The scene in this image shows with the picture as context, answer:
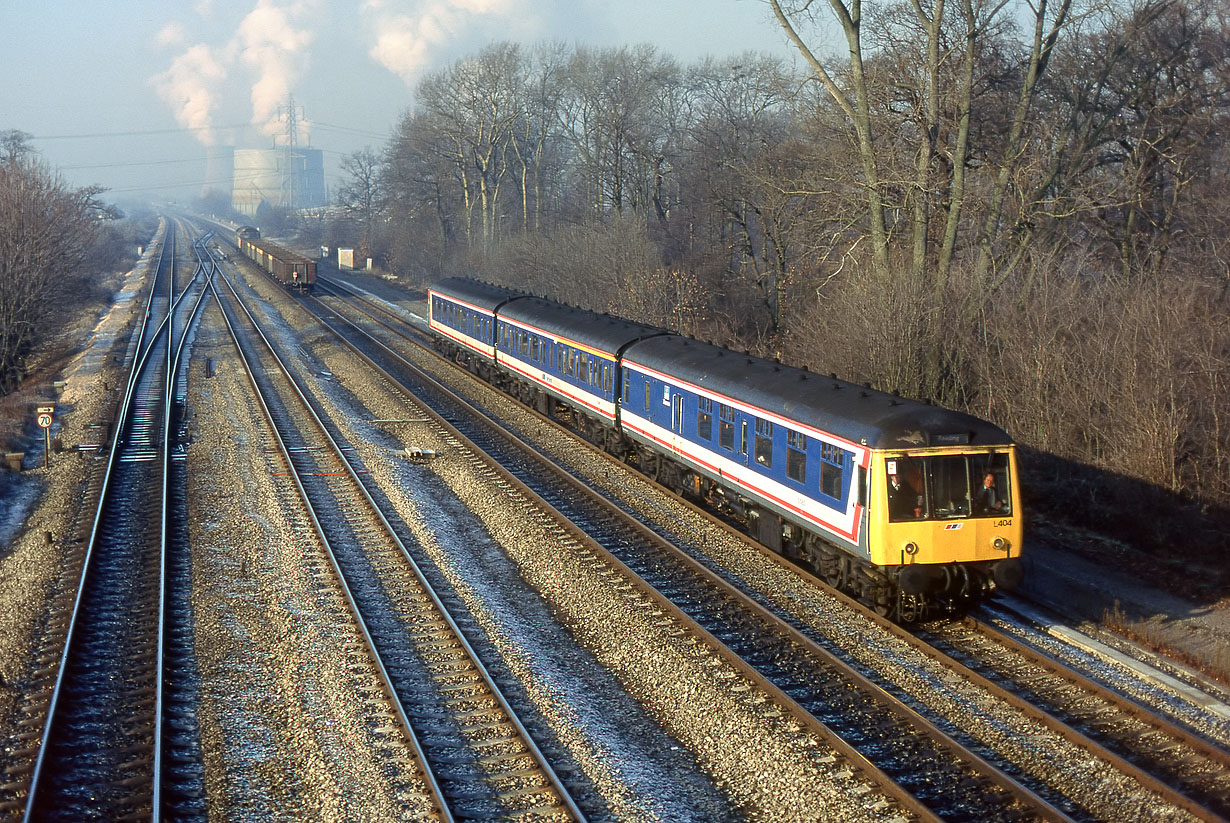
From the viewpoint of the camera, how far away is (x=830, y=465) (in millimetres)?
13734

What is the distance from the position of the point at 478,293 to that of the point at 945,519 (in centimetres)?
2396

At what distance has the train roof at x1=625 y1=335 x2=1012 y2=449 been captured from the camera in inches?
501

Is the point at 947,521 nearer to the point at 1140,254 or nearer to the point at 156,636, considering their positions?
the point at 156,636

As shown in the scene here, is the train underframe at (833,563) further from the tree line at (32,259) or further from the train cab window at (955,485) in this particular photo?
the tree line at (32,259)

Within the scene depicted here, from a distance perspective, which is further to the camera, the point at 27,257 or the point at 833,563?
the point at 27,257

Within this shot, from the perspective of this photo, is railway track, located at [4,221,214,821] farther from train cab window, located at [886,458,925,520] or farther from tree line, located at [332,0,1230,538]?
tree line, located at [332,0,1230,538]

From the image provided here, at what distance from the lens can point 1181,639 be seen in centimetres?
1279

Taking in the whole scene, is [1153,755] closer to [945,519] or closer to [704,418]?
[945,519]

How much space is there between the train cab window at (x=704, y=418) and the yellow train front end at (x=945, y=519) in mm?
5029

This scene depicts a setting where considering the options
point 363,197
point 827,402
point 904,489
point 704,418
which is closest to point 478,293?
point 704,418

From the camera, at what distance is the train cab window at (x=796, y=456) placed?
47.3 ft

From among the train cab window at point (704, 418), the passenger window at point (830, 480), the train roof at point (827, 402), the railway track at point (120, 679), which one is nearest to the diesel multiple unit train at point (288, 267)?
the railway track at point (120, 679)

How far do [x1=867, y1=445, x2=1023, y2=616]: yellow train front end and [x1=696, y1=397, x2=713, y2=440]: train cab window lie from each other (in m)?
5.03

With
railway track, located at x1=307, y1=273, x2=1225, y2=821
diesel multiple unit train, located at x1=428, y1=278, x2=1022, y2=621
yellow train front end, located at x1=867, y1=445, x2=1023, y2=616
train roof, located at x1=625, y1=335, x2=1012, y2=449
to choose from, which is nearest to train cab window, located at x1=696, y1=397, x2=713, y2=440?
diesel multiple unit train, located at x1=428, y1=278, x2=1022, y2=621
